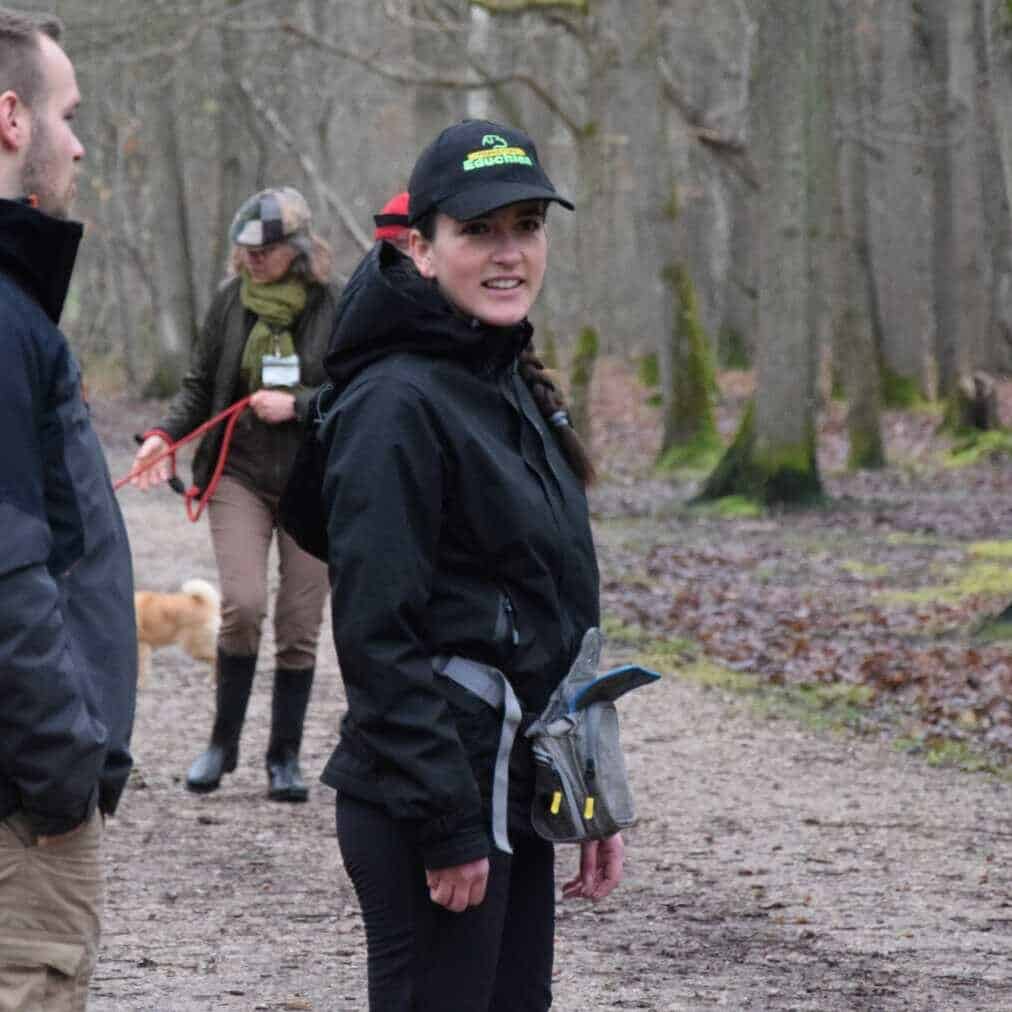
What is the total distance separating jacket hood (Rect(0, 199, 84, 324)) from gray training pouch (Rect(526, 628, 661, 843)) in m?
1.10

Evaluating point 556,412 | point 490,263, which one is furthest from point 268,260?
point 490,263

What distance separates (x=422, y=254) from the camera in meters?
3.55

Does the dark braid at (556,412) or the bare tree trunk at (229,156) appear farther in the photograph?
the bare tree trunk at (229,156)

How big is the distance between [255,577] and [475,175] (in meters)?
4.15

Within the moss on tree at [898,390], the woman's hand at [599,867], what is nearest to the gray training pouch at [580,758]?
the woman's hand at [599,867]

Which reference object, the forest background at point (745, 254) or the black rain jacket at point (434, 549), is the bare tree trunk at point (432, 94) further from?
the black rain jacket at point (434, 549)

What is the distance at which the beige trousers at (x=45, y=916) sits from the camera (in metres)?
3.02

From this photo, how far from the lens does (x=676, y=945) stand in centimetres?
592

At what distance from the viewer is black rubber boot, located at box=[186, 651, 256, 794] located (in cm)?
760

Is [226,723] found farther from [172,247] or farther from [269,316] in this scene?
[172,247]

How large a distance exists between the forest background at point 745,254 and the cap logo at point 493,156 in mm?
6320

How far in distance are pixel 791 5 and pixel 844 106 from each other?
962 cm

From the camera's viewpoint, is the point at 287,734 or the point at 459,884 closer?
the point at 459,884

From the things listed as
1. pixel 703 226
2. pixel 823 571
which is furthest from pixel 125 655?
pixel 703 226
